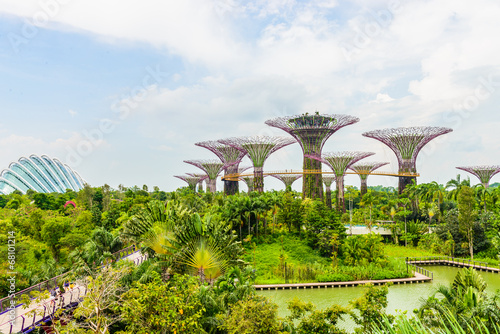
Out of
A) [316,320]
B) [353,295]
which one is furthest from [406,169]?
[316,320]

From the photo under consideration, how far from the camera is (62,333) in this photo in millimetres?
7738

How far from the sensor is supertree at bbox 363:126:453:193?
3725 cm

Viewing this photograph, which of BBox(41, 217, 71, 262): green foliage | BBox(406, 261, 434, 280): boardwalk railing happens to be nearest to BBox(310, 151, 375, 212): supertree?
BBox(406, 261, 434, 280): boardwalk railing

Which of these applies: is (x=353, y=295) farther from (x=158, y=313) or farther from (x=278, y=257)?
(x=158, y=313)

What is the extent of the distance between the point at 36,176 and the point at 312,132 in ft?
170

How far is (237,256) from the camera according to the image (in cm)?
1368

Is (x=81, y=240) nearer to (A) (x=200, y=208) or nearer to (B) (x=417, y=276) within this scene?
(A) (x=200, y=208)

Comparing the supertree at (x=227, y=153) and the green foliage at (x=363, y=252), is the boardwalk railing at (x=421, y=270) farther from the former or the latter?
the supertree at (x=227, y=153)

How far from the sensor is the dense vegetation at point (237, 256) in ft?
28.6

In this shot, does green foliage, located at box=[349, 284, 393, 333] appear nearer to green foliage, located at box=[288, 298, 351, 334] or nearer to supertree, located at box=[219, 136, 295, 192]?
green foliage, located at box=[288, 298, 351, 334]

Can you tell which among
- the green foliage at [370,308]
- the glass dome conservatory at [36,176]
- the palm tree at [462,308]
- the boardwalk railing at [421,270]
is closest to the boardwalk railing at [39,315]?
the green foliage at [370,308]

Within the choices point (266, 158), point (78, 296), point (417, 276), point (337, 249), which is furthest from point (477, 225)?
point (78, 296)

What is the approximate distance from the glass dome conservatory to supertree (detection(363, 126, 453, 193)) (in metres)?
56.8

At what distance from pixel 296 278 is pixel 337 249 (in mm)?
5418
